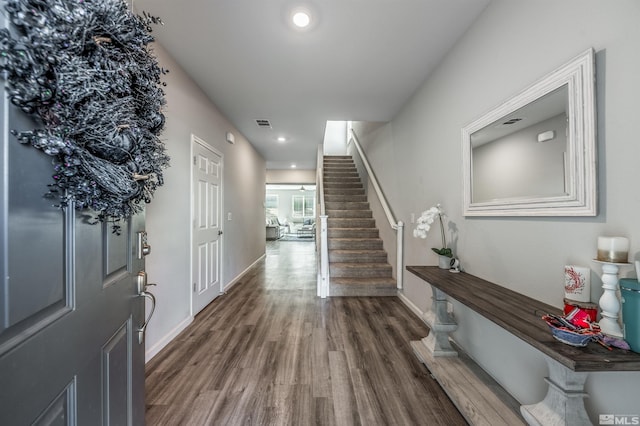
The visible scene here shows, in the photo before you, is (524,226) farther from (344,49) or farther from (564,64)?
(344,49)

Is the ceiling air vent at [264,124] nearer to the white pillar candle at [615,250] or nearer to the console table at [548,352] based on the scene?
the console table at [548,352]

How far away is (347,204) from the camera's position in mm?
5266

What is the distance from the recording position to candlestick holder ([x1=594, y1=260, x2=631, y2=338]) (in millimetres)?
921

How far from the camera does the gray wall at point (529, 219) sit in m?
0.98

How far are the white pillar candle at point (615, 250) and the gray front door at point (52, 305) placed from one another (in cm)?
175

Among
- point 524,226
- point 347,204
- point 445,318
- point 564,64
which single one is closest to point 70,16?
point 564,64

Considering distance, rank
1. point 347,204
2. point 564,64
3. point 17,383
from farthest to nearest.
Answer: point 347,204 → point 564,64 → point 17,383

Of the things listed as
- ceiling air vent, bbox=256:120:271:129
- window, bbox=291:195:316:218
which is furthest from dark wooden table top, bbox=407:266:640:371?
window, bbox=291:195:316:218

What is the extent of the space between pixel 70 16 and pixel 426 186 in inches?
107

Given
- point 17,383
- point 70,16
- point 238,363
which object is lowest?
point 238,363

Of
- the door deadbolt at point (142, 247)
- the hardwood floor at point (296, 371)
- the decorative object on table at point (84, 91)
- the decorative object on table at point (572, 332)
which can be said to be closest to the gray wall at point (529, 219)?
the decorative object on table at point (572, 332)

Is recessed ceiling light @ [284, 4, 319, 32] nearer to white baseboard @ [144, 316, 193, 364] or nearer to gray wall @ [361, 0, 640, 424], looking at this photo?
gray wall @ [361, 0, 640, 424]

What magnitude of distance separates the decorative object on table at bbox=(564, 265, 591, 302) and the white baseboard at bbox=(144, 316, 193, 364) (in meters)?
2.57

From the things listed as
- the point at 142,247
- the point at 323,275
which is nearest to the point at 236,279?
the point at 323,275
